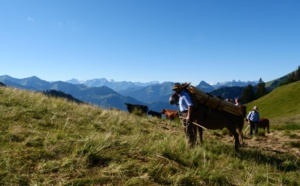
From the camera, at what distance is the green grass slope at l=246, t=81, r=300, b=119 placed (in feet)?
268

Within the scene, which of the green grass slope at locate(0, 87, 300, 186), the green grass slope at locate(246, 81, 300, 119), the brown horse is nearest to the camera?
the green grass slope at locate(0, 87, 300, 186)

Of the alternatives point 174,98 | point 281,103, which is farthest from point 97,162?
point 281,103

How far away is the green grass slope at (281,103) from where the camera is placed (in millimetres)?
81812

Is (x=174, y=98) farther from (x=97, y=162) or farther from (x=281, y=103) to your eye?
(x=281, y=103)

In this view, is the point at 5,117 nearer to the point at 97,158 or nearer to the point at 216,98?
the point at 97,158

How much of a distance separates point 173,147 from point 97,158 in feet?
7.81

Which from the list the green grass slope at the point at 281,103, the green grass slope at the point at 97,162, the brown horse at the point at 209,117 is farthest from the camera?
the green grass slope at the point at 281,103

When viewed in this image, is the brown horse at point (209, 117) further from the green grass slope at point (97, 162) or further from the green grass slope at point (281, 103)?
the green grass slope at point (281, 103)

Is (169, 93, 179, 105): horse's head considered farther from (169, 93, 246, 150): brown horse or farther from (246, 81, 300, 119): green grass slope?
(246, 81, 300, 119): green grass slope

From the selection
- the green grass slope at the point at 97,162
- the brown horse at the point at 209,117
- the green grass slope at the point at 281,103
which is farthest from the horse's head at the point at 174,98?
the green grass slope at the point at 281,103

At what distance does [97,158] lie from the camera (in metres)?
5.91

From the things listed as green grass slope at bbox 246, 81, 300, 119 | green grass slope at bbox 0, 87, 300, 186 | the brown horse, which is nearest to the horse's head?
the brown horse

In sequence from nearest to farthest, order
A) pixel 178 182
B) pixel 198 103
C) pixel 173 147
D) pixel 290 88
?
pixel 178 182 < pixel 173 147 < pixel 198 103 < pixel 290 88

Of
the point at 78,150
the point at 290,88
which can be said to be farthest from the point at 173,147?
the point at 290,88
